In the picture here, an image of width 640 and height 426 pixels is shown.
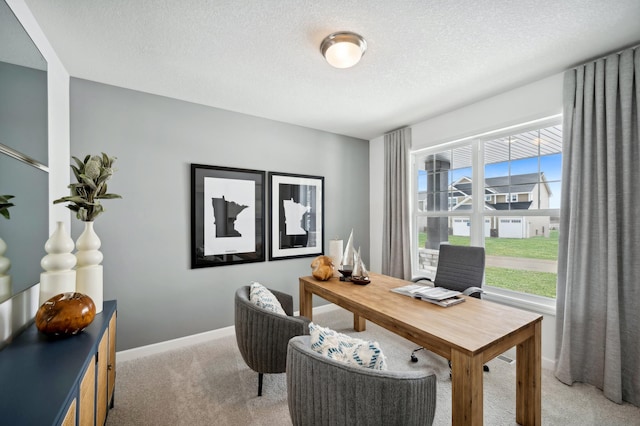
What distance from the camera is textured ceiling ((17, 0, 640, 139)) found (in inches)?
63.7

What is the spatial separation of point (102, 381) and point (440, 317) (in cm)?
198

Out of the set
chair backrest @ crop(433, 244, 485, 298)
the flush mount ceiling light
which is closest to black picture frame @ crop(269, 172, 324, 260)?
chair backrest @ crop(433, 244, 485, 298)

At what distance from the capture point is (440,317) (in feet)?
5.51

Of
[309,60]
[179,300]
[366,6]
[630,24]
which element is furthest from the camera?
[179,300]

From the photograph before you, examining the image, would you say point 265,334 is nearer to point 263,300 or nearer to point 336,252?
point 263,300

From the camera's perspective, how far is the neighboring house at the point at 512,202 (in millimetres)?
2645

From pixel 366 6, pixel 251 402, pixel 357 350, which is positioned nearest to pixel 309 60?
pixel 366 6

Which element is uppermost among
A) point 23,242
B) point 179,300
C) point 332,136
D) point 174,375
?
point 332,136

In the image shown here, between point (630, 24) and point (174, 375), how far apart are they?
419 cm

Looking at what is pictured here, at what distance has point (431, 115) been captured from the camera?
334 centimetres

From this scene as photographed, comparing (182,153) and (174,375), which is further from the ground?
(182,153)

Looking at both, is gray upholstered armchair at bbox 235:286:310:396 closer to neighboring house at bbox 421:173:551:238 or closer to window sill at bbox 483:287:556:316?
window sill at bbox 483:287:556:316

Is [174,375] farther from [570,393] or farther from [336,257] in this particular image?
[570,393]

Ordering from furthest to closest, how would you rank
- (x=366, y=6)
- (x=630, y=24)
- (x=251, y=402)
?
(x=251, y=402)
(x=630, y=24)
(x=366, y=6)
